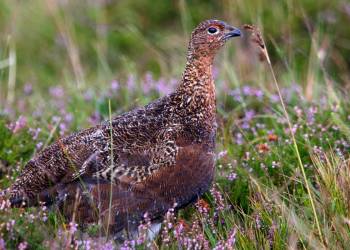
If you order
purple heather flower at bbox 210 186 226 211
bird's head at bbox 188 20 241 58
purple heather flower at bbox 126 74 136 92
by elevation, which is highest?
bird's head at bbox 188 20 241 58

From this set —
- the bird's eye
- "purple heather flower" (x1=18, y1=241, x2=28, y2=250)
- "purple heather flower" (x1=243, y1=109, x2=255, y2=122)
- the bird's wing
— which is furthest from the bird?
"purple heather flower" (x1=243, y1=109, x2=255, y2=122)

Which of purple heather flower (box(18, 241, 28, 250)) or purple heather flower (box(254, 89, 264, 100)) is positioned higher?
purple heather flower (box(254, 89, 264, 100))

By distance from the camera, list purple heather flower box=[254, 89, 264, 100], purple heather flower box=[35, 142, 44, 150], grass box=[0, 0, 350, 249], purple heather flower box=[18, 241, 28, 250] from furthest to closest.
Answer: purple heather flower box=[254, 89, 264, 100] < purple heather flower box=[35, 142, 44, 150] < grass box=[0, 0, 350, 249] < purple heather flower box=[18, 241, 28, 250]

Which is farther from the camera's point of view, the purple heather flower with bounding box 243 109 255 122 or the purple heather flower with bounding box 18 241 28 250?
the purple heather flower with bounding box 243 109 255 122

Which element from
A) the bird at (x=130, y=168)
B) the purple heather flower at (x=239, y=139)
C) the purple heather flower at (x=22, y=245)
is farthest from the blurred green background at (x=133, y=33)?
the purple heather flower at (x=22, y=245)

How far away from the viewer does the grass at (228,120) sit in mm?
3805

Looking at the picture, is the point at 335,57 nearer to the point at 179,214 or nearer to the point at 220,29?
the point at 220,29

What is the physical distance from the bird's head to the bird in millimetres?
333

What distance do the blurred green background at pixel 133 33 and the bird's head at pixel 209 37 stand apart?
306cm

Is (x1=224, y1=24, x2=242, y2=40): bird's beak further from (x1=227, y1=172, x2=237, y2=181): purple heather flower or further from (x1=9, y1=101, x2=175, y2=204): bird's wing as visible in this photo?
(x1=227, y1=172, x2=237, y2=181): purple heather flower

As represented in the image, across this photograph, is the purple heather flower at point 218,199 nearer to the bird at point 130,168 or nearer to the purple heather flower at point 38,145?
the bird at point 130,168

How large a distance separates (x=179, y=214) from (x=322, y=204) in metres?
0.97

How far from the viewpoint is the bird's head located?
4.79 m

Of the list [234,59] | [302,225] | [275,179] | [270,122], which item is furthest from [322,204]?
[234,59]
